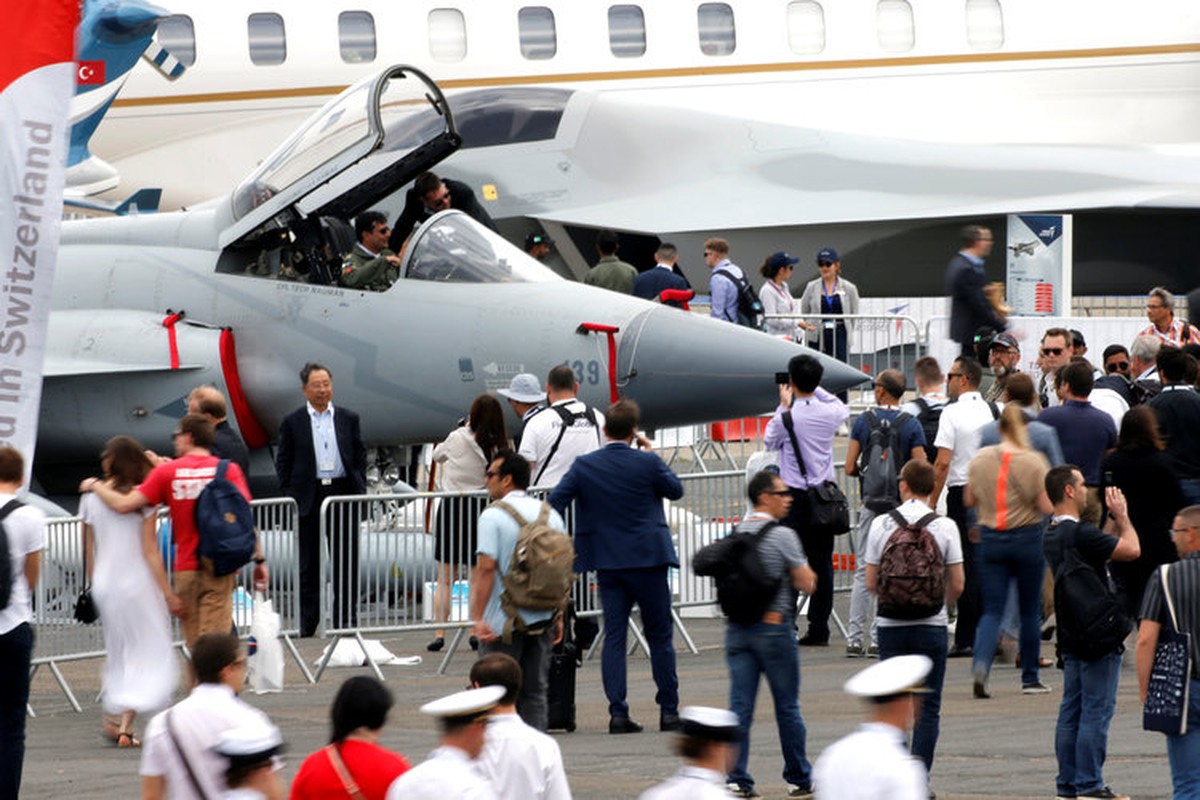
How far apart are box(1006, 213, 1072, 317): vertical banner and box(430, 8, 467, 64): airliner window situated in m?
7.62

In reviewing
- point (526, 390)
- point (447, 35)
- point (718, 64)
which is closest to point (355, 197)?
point (526, 390)

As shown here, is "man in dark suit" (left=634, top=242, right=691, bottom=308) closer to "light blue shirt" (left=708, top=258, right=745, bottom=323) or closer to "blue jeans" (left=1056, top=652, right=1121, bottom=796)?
"light blue shirt" (left=708, top=258, right=745, bottom=323)

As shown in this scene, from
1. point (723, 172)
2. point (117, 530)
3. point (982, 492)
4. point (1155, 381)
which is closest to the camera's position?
point (117, 530)

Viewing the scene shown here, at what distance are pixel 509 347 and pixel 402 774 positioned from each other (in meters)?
9.37

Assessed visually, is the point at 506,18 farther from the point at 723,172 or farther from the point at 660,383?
the point at 660,383

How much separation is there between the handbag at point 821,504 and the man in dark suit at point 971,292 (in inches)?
123

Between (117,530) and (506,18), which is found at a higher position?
(506,18)

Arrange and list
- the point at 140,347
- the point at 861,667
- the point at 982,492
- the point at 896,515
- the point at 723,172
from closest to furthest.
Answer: the point at 896,515
the point at 982,492
the point at 861,667
the point at 140,347
the point at 723,172

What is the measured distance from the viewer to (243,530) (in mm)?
10648

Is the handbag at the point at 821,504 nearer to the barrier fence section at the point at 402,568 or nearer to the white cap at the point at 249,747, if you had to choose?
the barrier fence section at the point at 402,568

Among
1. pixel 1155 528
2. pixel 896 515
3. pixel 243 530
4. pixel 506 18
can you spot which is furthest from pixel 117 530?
pixel 506 18

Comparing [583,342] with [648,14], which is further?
[648,14]

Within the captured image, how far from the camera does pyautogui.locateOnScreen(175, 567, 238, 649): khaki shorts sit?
35.4 feet

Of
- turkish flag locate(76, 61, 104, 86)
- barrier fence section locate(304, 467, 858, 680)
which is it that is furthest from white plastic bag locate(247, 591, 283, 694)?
turkish flag locate(76, 61, 104, 86)
